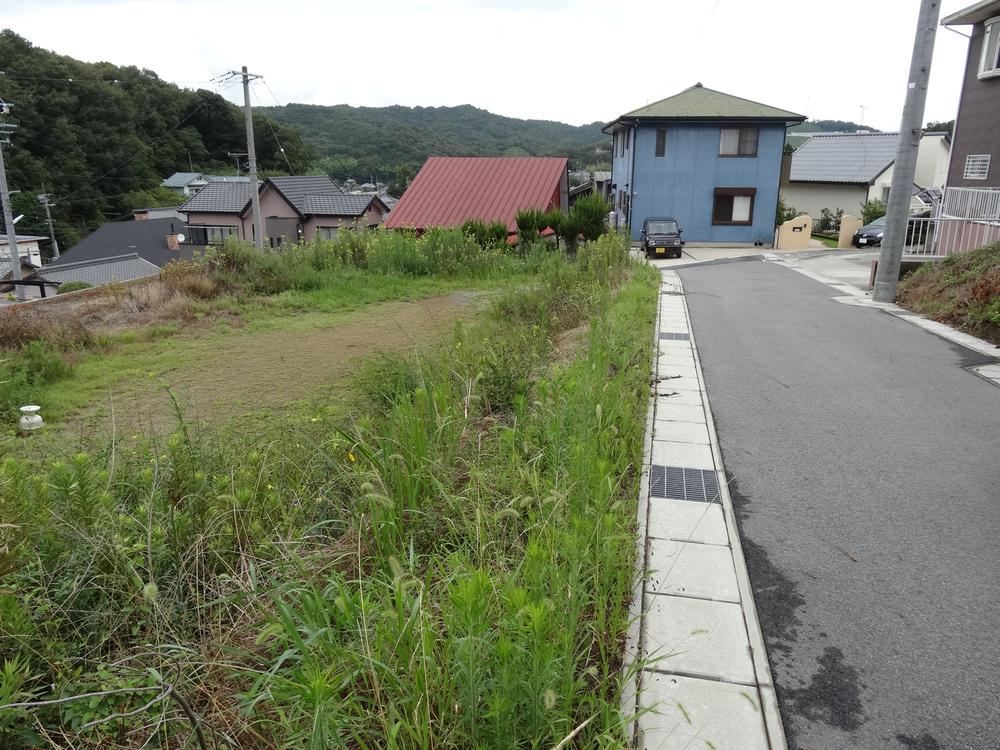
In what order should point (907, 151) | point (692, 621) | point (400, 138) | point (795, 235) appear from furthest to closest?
point (400, 138), point (795, 235), point (907, 151), point (692, 621)

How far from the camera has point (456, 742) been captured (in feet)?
6.84

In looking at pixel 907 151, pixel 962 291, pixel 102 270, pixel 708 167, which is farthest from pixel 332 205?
pixel 962 291

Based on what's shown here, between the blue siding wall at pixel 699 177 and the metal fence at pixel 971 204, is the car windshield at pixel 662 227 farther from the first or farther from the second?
the metal fence at pixel 971 204

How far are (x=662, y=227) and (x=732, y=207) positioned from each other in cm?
575

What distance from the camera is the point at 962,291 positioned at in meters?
10.1

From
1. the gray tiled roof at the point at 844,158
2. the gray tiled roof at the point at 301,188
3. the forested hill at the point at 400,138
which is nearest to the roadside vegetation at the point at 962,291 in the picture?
the gray tiled roof at the point at 844,158

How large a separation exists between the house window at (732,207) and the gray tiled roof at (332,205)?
810 inches

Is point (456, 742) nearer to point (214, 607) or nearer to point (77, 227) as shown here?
point (214, 607)

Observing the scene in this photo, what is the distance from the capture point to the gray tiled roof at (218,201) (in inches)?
1607

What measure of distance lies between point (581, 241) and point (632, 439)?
1368 cm

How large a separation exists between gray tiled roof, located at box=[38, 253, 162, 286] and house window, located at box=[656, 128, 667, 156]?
92.3 ft

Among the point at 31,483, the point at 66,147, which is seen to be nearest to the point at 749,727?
the point at 31,483

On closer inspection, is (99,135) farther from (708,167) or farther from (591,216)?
(591,216)

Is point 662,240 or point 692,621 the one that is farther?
point 662,240
